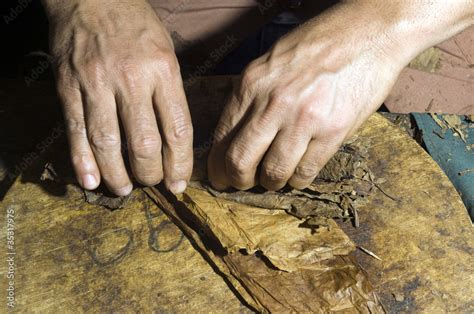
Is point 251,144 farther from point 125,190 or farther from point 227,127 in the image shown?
point 125,190

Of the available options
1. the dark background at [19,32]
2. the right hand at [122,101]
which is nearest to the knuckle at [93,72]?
the right hand at [122,101]

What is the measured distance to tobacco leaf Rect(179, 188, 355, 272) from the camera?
1619 millimetres

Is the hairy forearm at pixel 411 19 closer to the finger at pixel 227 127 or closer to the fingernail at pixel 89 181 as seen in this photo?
the finger at pixel 227 127

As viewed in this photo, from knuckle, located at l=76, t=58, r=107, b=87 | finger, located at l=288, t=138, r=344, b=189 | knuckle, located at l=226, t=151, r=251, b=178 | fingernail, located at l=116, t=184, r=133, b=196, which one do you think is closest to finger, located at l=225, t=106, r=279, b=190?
knuckle, located at l=226, t=151, r=251, b=178

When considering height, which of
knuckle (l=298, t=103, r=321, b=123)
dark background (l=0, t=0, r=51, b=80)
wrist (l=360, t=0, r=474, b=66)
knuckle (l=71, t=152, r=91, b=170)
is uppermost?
wrist (l=360, t=0, r=474, b=66)

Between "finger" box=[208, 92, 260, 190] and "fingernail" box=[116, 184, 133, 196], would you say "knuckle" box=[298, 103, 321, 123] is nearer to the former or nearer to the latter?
"finger" box=[208, 92, 260, 190]

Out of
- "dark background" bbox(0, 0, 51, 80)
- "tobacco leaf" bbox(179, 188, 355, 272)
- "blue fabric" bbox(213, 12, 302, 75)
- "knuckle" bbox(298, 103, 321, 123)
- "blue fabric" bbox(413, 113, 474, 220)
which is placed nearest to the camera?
"knuckle" bbox(298, 103, 321, 123)

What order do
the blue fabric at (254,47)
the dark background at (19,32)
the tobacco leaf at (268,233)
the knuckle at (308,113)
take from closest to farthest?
the knuckle at (308,113) → the tobacco leaf at (268,233) → the blue fabric at (254,47) → the dark background at (19,32)

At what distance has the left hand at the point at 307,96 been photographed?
5.00ft

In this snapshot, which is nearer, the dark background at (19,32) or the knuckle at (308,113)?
the knuckle at (308,113)

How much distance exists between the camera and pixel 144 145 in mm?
1542

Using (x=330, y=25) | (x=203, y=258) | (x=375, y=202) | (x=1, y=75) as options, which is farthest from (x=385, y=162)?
(x=1, y=75)

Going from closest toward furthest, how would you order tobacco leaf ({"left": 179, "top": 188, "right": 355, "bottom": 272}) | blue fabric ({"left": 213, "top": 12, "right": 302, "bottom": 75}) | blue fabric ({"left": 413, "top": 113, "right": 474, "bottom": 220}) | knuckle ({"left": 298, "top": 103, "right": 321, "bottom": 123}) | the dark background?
1. knuckle ({"left": 298, "top": 103, "right": 321, "bottom": 123})
2. tobacco leaf ({"left": 179, "top": 188, "right": 355, "bottom": 272})
3. blue fabric ({"left": 413, "top": 113, "right": 474, "bottom": 220})
4. blue fabric ({"left": 213, "top": 12, "right": 302, "bottom": 75})
5. the dark background

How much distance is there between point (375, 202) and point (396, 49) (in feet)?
1.78
